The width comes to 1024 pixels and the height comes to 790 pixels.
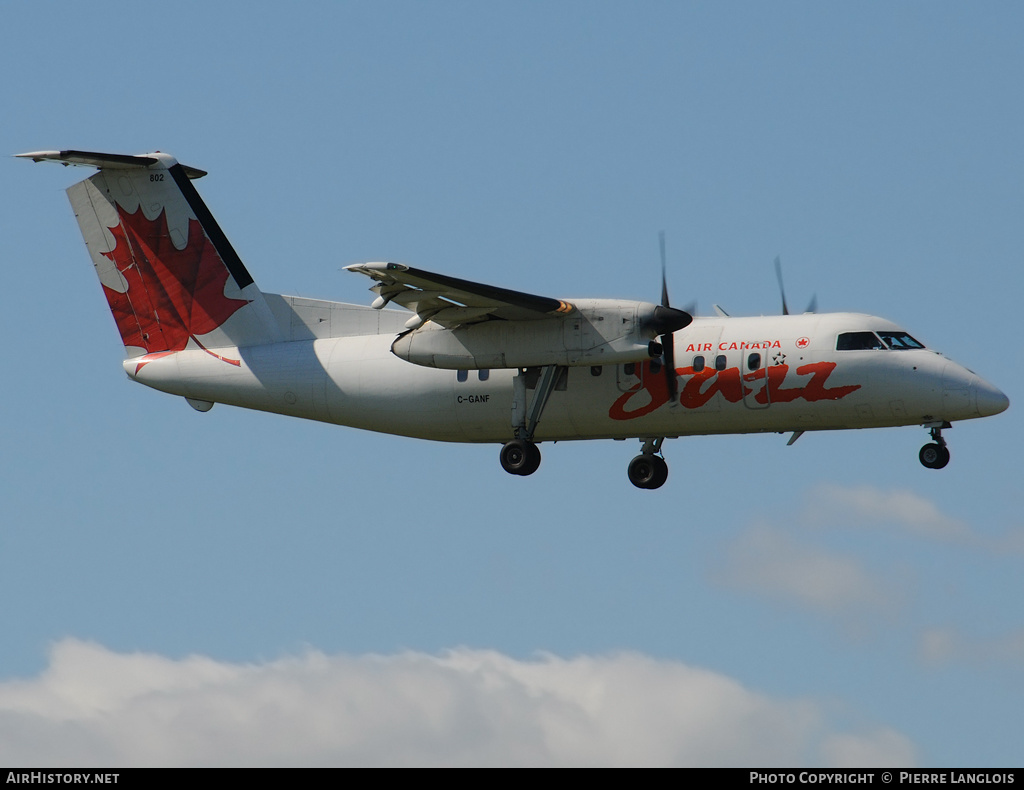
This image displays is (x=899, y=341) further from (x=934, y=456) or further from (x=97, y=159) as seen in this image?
(x=97, y=159)

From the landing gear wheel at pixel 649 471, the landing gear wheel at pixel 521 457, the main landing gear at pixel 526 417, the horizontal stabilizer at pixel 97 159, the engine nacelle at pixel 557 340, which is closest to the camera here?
the engine nacelle at pixel 557 340

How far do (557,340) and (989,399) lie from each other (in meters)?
6.87

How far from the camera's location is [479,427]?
26297mm

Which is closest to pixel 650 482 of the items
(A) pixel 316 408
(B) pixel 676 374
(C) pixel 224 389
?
(B) pixel 676 374

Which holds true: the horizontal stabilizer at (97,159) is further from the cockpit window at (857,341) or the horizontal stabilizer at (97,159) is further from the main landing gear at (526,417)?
the cockpit window at (857,341)

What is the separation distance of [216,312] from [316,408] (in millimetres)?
2709

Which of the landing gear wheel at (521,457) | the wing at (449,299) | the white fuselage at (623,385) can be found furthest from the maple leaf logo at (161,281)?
the landing gear wheel at (521,457)

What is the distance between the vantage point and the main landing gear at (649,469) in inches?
1041

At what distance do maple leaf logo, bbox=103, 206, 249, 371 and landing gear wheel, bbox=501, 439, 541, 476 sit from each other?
5.89 meters

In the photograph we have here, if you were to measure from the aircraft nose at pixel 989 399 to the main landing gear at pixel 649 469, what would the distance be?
18.0ft

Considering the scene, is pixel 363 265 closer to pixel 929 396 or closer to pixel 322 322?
A: pixel 322 322
